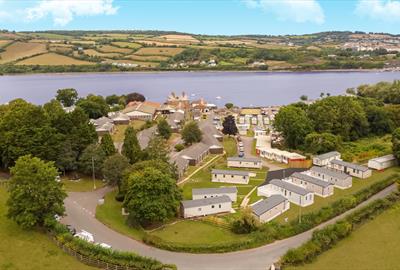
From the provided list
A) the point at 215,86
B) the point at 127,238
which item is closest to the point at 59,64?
the point at 215,86

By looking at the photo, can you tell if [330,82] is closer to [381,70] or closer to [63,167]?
[381,70]

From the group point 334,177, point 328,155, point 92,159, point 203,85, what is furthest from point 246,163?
point 203,85

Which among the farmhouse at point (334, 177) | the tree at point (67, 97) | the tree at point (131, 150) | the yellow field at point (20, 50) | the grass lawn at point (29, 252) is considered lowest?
the grass lawn at point (29, 252)

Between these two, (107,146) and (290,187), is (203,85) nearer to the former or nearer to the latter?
(107,146)

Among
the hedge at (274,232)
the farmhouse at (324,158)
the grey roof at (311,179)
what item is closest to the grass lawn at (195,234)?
the hedge at (274,232)

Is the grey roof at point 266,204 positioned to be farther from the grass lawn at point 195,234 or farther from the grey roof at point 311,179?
the grey roof at point 311,179

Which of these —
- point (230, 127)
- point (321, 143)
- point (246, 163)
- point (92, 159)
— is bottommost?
point (246, 163)
